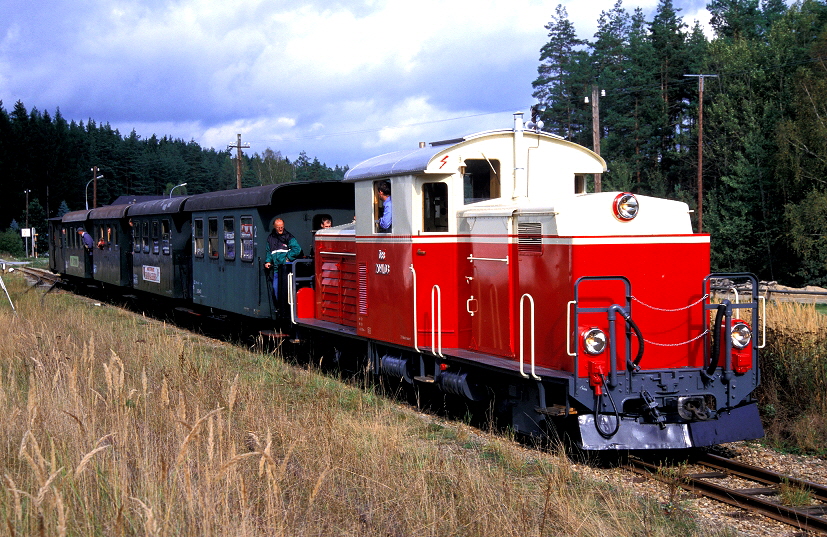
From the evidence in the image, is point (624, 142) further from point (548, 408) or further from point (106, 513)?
point (106, 513)

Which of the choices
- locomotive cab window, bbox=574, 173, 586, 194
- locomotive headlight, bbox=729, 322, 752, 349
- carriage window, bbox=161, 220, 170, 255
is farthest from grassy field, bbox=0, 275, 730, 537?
carriage window, bbox=161, 220, 170, 255

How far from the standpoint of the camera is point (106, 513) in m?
4.57

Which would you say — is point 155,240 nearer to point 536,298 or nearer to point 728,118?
point 536,298

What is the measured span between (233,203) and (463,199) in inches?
273

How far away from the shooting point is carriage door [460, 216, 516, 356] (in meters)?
8.24

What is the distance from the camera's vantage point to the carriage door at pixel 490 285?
27.0 ft

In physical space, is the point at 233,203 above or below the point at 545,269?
above

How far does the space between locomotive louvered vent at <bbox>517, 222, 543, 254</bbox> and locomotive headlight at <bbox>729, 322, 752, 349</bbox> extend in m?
1.98

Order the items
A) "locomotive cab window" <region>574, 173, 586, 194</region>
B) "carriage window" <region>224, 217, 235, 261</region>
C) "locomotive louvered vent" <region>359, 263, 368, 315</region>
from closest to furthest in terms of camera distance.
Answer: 1. "locomotive cab window" <region>574, 173, 586, 194</region>
2. "locomotive louvered vent" <region>359, 263, 368, 315</region>
3. "carriage window" <region>224, 217, 235, 261</region>

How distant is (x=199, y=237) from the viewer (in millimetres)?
16750

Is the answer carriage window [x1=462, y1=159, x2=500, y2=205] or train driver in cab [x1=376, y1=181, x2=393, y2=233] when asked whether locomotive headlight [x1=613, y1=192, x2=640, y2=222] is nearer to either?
carriage window [x1=462, y1=159, x2=500, y2=205]

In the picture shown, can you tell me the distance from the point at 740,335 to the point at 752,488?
153cm

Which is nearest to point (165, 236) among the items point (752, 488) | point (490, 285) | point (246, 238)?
point (246, 238)

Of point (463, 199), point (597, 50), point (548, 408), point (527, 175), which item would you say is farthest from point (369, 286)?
point (597, 50)
